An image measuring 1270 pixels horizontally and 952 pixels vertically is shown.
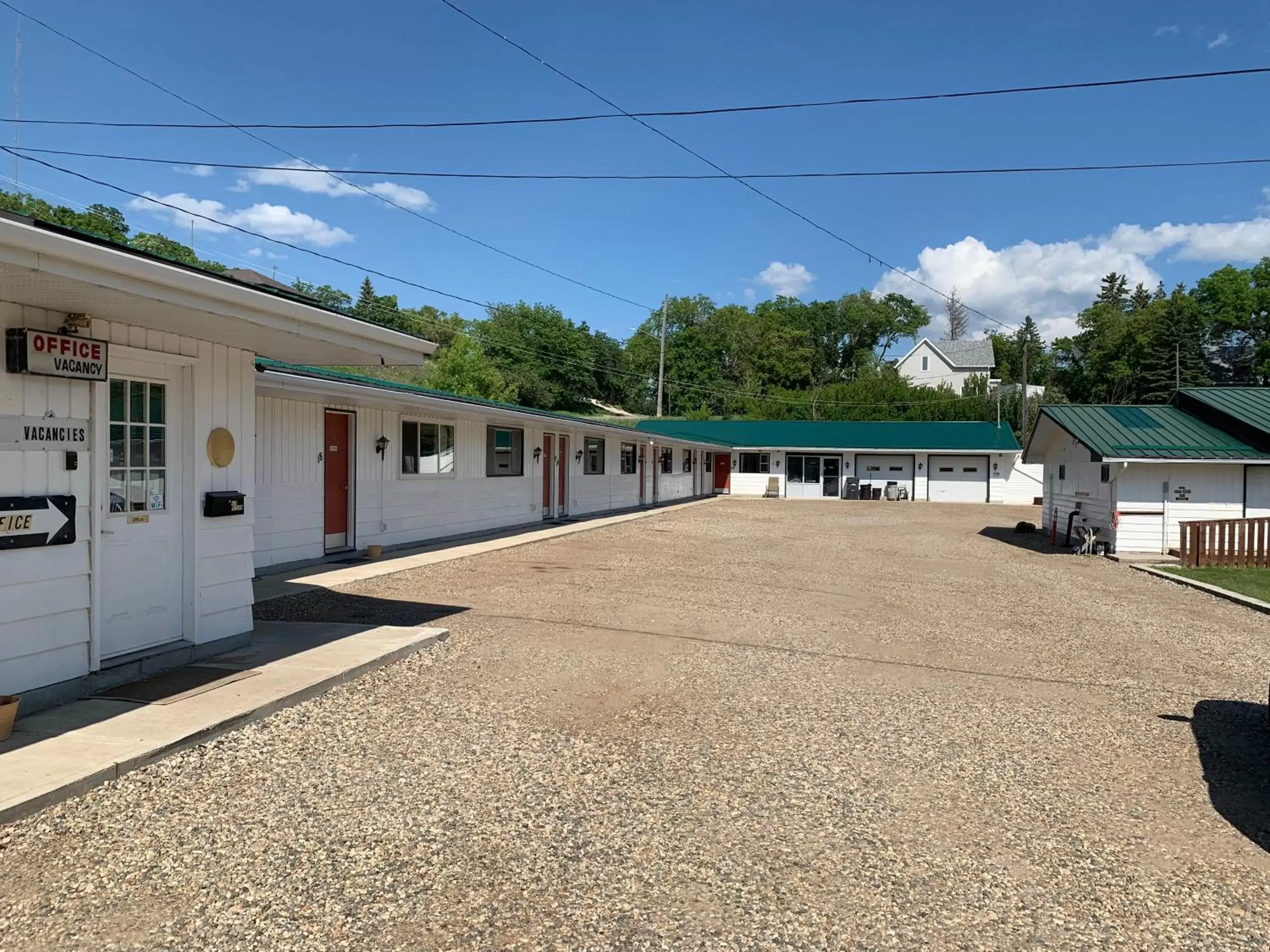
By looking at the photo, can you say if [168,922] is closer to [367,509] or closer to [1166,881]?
[1166,881]

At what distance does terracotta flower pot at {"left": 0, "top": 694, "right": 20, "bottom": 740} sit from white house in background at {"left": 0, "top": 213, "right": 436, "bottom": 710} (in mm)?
418

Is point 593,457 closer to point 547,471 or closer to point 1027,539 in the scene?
point 547,471

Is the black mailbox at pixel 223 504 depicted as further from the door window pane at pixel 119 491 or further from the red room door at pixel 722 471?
the red room door at pixel 722 471

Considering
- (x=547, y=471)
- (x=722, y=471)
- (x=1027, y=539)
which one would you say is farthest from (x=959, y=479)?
(x=547, y=471)

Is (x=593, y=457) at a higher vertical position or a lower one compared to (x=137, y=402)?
lower

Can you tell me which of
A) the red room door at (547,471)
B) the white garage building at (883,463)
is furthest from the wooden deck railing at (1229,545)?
the white garage building at (883,463)

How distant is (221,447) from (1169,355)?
3064 inches

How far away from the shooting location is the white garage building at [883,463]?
119 ft

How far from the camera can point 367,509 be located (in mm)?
12781

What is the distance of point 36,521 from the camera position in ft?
15.6

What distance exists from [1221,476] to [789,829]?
627 inches

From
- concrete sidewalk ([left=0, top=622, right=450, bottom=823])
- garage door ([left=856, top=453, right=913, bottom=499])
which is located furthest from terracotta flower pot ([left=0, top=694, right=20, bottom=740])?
garage door ([left=856, top=453, right=913, bottom=499])

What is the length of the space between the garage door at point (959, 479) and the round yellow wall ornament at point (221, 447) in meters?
34.7

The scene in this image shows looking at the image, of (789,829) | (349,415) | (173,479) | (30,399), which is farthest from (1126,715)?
(349,415)
